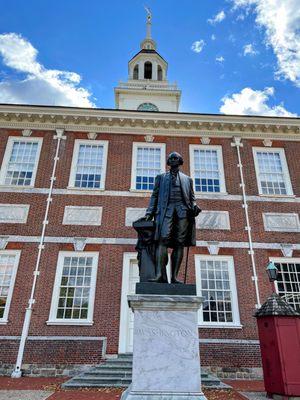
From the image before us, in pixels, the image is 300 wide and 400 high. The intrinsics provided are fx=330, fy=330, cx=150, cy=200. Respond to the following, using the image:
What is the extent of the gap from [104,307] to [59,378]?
2406 mm

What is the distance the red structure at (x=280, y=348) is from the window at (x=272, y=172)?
6482mm

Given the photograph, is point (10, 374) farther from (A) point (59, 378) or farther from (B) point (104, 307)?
(B) point (104, 307)

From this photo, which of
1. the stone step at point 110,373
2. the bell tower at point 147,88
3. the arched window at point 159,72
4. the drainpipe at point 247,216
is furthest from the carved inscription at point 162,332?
the arched window at point 159,72

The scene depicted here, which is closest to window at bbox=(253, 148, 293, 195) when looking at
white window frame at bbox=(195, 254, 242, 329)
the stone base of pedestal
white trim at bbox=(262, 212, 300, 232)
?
white trim at bbox=(262, 212, 300, 232)

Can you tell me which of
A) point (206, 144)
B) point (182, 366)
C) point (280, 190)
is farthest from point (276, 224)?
point (182, 366)

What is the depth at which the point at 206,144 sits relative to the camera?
14133 millimetres

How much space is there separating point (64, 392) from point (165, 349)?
14.5 feet

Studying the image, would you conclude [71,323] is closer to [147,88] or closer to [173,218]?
[173,218]

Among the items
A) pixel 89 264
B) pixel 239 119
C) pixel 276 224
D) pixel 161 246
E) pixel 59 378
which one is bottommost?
pixel 59 378

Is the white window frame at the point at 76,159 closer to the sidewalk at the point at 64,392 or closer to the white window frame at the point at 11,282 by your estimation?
the white window frame at the point at 11,282

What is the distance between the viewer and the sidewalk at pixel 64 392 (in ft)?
22.6

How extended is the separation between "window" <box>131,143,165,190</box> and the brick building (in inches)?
2.0

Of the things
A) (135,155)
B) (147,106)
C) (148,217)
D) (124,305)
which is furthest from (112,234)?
(147,106)

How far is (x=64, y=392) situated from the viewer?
7.57 m
